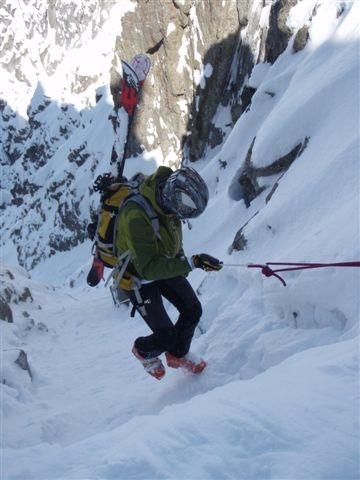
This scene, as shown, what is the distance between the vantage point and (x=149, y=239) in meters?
4.41

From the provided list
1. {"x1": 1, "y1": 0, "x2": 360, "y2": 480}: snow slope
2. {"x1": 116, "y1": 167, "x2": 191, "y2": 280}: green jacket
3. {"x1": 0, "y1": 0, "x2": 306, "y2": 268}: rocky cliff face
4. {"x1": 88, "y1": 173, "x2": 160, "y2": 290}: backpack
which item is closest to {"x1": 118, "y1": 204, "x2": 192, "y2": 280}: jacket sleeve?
{"x1": 116, "y1": 167, "x2": 191, "y2": 280}: green jacket

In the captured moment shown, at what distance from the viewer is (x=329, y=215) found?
5738mm

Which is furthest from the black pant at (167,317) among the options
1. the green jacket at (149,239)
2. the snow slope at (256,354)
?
the snow slope at (256,354)

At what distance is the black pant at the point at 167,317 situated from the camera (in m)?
4.89

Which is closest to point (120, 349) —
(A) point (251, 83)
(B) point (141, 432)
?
(B) point (141, 432)

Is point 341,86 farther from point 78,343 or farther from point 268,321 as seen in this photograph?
point 78,343

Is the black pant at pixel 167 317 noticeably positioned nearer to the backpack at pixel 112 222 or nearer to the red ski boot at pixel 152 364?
the red ski boot at pixel 152 364

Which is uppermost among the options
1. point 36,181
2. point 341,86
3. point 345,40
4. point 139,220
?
point 345,40

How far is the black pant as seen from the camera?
4.89m

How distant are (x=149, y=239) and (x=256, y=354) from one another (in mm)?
1586

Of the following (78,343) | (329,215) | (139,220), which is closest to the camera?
(139,220)

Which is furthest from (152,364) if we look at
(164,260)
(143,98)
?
(143,98)

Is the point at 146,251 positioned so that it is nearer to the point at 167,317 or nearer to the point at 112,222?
the point at 112,222

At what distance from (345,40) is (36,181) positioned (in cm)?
6084
